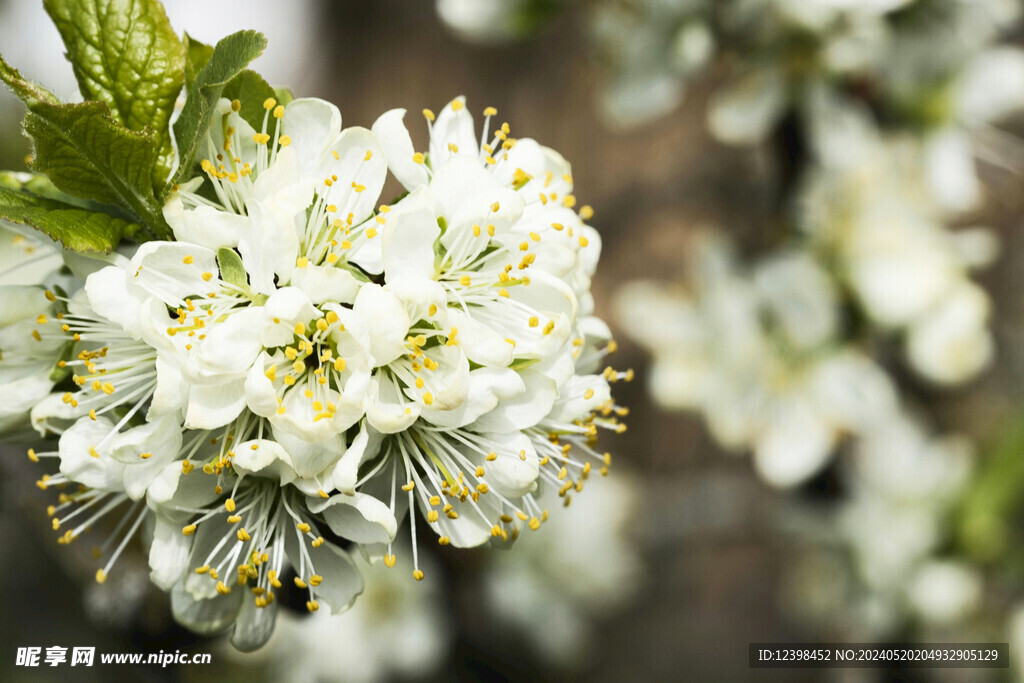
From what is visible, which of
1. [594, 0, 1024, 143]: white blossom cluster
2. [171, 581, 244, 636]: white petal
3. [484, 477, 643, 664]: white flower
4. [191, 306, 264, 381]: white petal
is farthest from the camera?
[484, 477, 643, 664]: white flower

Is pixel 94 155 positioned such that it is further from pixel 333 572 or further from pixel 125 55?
pixel 333 572

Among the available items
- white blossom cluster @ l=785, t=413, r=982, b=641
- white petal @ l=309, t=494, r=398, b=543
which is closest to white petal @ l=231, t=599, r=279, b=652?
white petal @ l=309, t=494, r=398, b=543

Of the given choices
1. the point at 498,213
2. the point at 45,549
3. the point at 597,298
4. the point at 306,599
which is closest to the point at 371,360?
the point at 498,213

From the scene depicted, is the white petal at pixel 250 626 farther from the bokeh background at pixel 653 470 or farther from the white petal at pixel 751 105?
the white petal at pixel 751 105

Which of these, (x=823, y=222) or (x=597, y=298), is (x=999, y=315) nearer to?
(x=823, y=222)

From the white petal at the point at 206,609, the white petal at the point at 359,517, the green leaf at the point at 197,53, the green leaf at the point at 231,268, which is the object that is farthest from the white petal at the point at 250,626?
the green leaf at the point at 197,53

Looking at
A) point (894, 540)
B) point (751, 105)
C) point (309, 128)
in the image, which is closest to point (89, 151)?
point (309, 128)

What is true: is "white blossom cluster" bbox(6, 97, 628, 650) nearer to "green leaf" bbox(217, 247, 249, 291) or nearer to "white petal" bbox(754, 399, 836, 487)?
"green leaf" bbox(217, 247, 249, 291)
